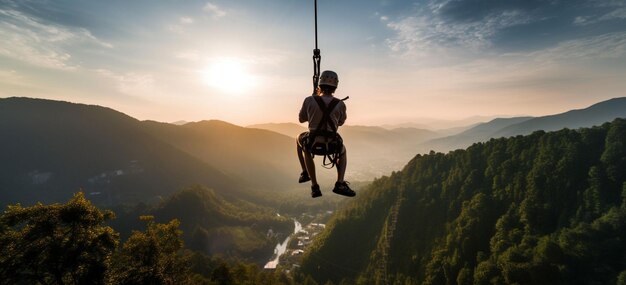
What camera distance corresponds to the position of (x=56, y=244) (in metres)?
17.5

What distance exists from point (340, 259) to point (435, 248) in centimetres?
3310

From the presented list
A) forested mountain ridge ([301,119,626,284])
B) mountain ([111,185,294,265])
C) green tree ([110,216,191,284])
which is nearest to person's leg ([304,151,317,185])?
green tree ([110,216,191,284])

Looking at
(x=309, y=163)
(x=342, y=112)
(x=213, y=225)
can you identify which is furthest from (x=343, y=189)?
(x=213, y=225)

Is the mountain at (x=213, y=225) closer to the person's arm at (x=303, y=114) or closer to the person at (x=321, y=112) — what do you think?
the person at (x=321, y=112)

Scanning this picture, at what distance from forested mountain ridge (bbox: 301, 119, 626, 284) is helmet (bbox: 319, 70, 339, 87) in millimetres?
72139

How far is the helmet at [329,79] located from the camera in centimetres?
802

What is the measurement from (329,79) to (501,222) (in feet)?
298

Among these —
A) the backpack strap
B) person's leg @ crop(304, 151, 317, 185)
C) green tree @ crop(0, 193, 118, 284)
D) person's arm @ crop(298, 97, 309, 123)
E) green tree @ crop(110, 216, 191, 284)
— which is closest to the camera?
the backpack strap

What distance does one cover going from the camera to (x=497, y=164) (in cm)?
9681

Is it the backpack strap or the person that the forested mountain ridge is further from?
the backpack strap

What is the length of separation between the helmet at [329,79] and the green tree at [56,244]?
59.7ft

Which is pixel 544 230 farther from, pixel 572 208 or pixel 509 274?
pixel 509 274

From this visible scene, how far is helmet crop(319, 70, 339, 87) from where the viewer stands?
26.3ft

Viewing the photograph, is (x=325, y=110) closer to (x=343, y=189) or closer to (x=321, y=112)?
(x=321, y=112)
